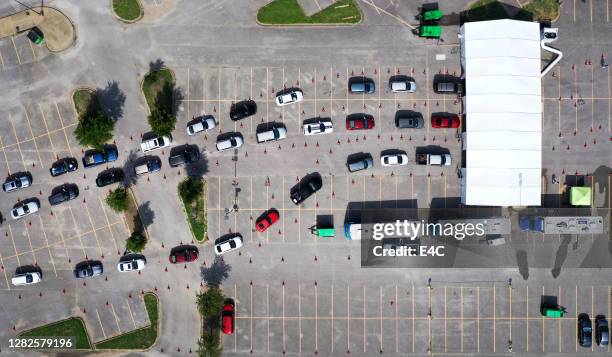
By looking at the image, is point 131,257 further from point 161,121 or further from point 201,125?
point 201,125

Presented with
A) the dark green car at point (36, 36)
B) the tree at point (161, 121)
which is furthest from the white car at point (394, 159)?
the dark green car at point (36, 36)

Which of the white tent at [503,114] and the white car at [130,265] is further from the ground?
the white tent at [503,114]

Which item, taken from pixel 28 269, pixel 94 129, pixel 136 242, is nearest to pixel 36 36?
pixel 94 129

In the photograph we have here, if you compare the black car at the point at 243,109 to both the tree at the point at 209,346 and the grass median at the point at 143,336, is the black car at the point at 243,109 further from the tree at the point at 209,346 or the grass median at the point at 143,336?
the tree at the point at 209,346

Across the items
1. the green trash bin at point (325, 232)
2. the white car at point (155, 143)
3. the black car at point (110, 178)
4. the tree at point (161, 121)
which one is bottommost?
the green trash bin at point (325, 232)

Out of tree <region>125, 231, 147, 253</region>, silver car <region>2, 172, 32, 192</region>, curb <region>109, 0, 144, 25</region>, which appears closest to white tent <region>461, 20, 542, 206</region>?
tree <region>125, 231, 147, 253</region>

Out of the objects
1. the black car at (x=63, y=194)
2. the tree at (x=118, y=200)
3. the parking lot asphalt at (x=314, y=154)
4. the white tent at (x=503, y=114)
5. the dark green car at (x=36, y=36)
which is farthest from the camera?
the parking lot asphalt at (x=314, y=154)

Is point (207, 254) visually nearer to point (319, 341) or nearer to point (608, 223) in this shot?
point (319, 341)
